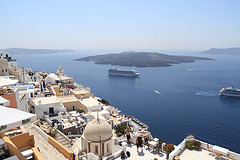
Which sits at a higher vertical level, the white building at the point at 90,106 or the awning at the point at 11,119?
the awning at the point at 11,119

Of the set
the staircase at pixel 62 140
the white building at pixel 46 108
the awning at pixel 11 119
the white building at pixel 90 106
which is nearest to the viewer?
the awning at pixel 11 119

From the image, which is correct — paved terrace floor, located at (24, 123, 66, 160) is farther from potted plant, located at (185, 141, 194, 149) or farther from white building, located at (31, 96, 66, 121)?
potted plant, located at (185, 141, 194, 149)

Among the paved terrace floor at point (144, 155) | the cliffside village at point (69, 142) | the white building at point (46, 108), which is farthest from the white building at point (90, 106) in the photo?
the paved terrace floor at point (144, 155)

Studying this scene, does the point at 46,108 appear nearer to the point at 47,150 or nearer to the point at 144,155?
the point at 47,150

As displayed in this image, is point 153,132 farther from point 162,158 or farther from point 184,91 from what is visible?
point 184,91

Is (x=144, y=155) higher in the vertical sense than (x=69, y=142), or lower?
higher

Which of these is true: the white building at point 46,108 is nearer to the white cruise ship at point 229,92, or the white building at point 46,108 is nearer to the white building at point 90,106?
the white building at point 90,106

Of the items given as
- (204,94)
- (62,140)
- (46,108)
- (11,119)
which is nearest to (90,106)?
(46,108)

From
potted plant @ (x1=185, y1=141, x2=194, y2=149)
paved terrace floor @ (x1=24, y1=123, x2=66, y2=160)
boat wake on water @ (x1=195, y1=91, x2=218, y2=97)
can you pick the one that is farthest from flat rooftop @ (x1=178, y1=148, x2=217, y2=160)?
boat wake on water @ (x1=195, y1=91, x2=218, y2=97)

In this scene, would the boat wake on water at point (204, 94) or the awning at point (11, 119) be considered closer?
the awning at point (11, 119)
